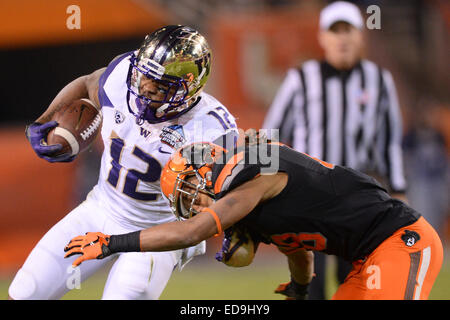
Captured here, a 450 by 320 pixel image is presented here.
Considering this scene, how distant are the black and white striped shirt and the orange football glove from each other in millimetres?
2093

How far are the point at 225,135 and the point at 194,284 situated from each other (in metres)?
3.13

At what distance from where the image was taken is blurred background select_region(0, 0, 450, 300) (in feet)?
23.9

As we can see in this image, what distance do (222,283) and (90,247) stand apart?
358 centimetres

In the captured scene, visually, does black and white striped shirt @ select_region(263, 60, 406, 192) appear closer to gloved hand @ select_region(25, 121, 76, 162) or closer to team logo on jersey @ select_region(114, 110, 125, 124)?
team logo on jersey @ select_region(114, 110, 125, 124)

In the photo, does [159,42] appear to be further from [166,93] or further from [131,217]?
[131,217]

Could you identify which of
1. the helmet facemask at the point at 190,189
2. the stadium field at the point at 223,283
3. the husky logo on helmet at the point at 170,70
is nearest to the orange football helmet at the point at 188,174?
the helmet facemask at the point at 190,189

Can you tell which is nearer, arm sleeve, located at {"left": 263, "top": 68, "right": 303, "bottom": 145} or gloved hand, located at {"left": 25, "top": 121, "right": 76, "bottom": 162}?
gloved hand, located at {"left": 25, "top": 121, "right": 76, "bottom": 162}

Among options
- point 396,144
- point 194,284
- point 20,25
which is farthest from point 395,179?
point 20,25

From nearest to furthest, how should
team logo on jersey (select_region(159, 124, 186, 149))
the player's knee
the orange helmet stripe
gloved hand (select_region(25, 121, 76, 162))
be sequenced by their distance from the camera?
1. the orange helmet stripe
2. the player's knee
3. team logo on jersey (select_region(159, 124, 186, 149))
4. gloved hand (select_region(25, 121, 76, 162))

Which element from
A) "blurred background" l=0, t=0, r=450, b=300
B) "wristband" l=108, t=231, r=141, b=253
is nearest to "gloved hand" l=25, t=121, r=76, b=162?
"wristband" l=108, t=231, r=141, b=253

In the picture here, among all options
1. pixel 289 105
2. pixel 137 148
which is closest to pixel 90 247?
pixel 137 148

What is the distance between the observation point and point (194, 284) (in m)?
5.98

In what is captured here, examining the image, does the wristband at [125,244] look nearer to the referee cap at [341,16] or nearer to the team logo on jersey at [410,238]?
the team logo on jersey at [410,238]

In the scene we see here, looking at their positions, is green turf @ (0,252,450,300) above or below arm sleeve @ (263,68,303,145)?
below
